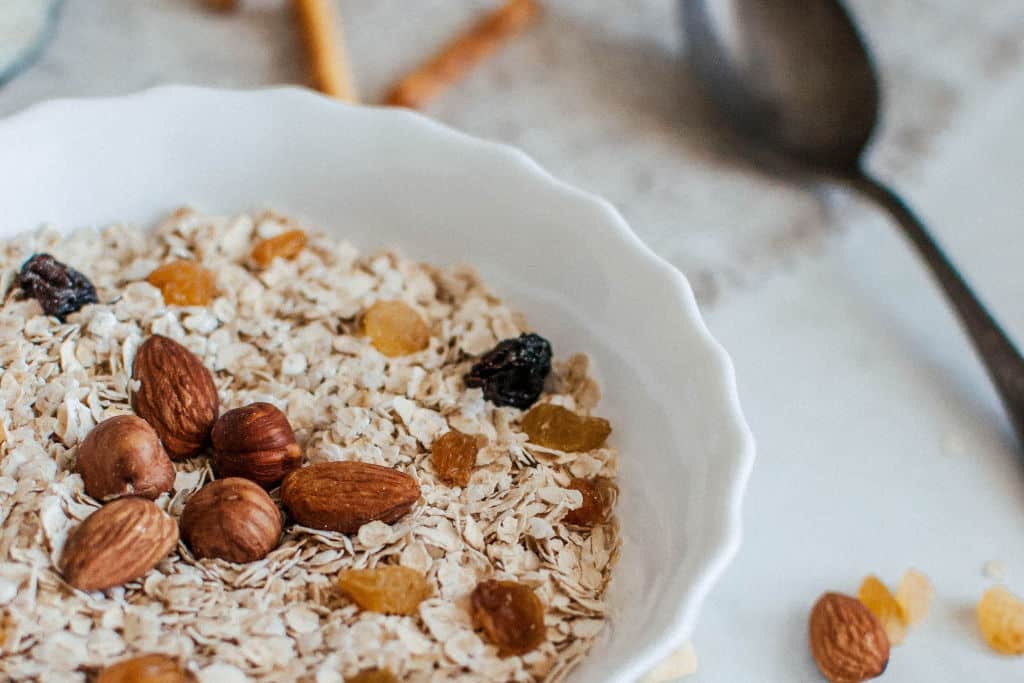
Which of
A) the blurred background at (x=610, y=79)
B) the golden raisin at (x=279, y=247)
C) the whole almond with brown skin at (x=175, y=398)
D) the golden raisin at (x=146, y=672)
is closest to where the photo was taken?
the golden raisin at (x=146, y=672)

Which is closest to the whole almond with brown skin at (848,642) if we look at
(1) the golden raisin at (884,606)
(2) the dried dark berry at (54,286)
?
(1) the golden raisin at (884,606)

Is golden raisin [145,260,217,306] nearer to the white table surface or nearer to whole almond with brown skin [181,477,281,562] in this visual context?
whole almond with brown skin [181,477,281,562]

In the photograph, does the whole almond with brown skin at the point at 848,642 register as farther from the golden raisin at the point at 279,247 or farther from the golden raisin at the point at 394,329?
the golden raisin at the point at 279,247

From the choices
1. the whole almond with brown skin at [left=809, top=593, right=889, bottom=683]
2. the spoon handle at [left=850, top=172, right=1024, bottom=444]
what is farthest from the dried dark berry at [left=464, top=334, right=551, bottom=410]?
the spoon handle at [left=850, top=172, right=1024, bottom=444]

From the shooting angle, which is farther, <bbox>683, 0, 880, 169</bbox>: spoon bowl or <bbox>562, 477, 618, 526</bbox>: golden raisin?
<bbox>683, 0, 880, 169</bbox>: spoon bowl

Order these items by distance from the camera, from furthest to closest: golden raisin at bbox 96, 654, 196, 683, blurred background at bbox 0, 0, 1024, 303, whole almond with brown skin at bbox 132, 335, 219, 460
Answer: blurred background at bbox 0, 0, 1024, 303 → whole almond with brown skin at bbox 132, 335, 219, 460 → golden raisin at bbox 96, 654, 196, 683
